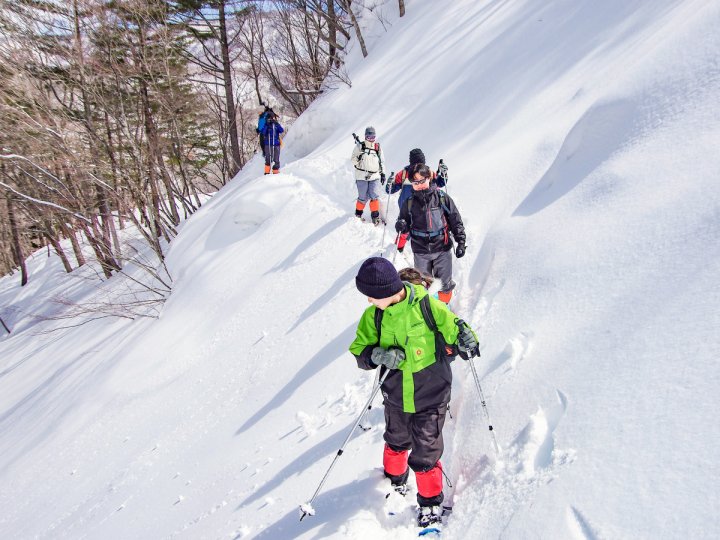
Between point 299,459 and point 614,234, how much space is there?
3.39 metres

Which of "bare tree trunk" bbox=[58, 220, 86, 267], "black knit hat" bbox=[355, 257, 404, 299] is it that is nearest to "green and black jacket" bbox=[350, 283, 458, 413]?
"black knit hat" bbox=[355, 257, 404, 299]

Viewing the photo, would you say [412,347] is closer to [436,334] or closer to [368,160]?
[436,334]

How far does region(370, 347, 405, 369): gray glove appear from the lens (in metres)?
2.89

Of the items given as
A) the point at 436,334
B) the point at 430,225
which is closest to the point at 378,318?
the point at 436,334

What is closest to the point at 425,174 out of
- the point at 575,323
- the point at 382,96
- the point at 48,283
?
the point at 575,323

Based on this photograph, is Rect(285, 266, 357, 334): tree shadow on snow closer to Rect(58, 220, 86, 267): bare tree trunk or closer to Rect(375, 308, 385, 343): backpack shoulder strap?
Rect(375, 308, 385, 343): backpack shoulder strap

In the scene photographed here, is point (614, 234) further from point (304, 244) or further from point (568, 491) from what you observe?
point (304, 244)

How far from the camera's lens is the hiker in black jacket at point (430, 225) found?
4.82m

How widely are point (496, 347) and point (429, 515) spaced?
5.10ft

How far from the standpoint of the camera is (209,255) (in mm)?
10328

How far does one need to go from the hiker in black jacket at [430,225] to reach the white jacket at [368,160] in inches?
113

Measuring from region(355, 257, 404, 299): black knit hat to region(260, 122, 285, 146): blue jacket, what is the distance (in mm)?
9557

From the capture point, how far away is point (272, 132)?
11.6 meters

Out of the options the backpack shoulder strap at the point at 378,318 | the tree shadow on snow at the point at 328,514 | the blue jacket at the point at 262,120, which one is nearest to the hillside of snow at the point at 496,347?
the tree shadow on snow at the point at 328,514
